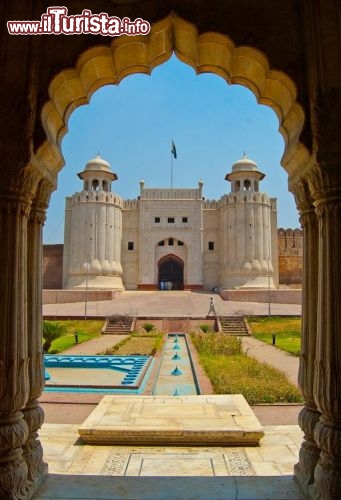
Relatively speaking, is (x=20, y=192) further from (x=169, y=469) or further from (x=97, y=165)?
(x=97, y=165)

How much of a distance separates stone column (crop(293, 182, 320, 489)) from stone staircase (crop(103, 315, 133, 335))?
1829 centimetres

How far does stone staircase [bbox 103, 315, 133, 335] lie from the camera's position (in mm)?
21469

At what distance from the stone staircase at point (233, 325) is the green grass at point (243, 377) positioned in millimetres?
6099

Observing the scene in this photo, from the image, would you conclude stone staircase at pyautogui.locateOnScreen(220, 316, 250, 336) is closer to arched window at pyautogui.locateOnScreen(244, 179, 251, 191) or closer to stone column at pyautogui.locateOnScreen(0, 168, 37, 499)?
stone column at pyautogui.locateOnScreen(0, 168, 37, 499)

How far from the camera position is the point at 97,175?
126 ft

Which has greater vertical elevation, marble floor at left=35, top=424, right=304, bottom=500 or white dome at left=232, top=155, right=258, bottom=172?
white dome at left=232, top=155, right=258, bottom=172

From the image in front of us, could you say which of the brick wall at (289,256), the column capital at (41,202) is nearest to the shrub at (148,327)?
the column capital at (41,202)

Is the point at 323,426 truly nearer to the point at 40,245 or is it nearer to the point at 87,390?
the point at 40,245

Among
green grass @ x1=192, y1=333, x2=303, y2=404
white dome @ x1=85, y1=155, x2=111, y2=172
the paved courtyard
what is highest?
white dome @ x1=85, y1=155, x2=111, y2=172

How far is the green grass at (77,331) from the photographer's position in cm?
1727

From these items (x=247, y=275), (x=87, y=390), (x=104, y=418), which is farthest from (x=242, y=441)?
(x=247, y=275)

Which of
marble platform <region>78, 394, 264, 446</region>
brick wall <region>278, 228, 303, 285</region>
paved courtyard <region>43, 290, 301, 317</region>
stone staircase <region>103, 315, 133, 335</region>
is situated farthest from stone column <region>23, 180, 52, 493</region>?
brick wall <region>278, 228, 303, 285</region>

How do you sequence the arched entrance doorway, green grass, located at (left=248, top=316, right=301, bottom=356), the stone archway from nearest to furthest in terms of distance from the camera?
the stone archway, green grass, located at (left=248, top=316, right=301, bottom=356), the arched entrance doorway

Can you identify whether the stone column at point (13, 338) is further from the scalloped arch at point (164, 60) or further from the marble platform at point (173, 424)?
the marble platform at point (173, 424)
